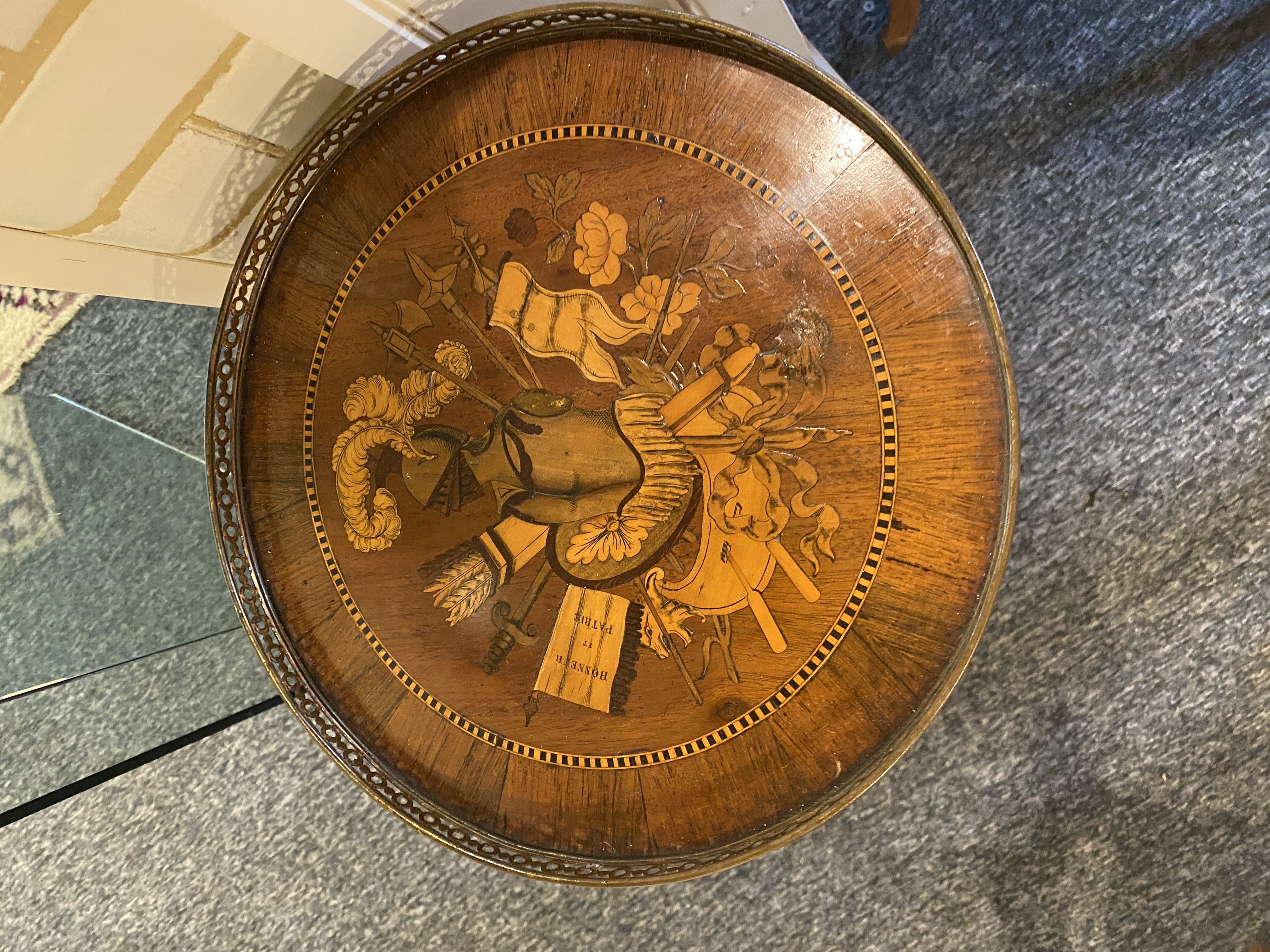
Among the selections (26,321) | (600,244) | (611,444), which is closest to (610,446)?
(611,444)

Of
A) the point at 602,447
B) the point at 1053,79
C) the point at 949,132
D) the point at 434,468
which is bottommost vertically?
the point at 434,468

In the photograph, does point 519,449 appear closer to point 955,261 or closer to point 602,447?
point 602,447

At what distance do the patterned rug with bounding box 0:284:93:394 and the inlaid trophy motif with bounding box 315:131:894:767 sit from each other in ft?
4.14

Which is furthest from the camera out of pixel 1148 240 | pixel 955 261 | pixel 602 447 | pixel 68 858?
pixel 68 858

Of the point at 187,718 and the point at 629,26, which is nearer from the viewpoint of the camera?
the point at 629,26

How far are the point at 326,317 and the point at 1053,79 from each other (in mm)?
1348

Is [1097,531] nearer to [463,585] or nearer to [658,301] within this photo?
[658,301]

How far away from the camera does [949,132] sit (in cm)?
141

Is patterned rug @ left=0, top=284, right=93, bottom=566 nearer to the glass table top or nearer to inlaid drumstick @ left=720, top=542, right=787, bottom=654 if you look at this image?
the glass table top

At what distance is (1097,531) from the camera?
1414 mm

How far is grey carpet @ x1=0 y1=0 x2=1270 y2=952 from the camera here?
135 centimetres

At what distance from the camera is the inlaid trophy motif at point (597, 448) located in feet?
2.76

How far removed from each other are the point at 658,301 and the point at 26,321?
174cm

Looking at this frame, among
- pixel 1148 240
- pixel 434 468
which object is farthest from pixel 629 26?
pixel 1148 240
